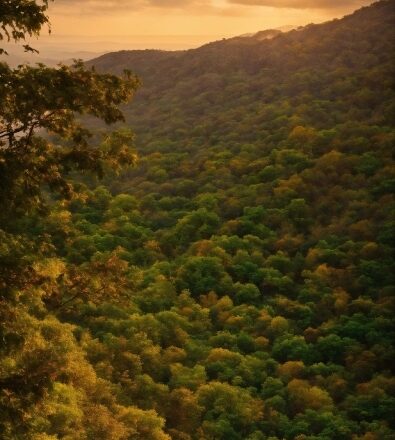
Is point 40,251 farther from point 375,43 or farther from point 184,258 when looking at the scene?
point 375,43

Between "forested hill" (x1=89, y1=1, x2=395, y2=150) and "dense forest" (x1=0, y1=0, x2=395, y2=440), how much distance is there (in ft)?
2.32

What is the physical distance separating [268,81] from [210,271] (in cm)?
6555

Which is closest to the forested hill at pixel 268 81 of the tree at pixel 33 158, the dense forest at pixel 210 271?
the dense forest at pixel 210 271

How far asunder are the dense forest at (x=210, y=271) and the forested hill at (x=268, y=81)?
707 millimetres

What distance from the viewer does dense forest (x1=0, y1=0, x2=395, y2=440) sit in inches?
455

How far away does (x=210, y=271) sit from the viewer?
60.8 meters

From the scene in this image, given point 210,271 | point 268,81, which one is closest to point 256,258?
point 210,271

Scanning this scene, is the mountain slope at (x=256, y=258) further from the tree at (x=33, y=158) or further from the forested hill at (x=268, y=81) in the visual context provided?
the tree at (x=33, y=158)

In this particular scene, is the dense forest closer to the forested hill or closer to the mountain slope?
the mountain slope

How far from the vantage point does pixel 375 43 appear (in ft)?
393

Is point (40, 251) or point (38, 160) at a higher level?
point (38, 160)

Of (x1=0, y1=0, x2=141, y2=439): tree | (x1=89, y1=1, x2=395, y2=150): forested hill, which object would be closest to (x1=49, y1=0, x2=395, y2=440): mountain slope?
(x1=89, y1=1, x2=395, y2=150): forested hill

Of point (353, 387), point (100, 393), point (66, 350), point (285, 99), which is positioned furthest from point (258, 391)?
point (285, 99)

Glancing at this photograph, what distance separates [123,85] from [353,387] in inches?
1567
